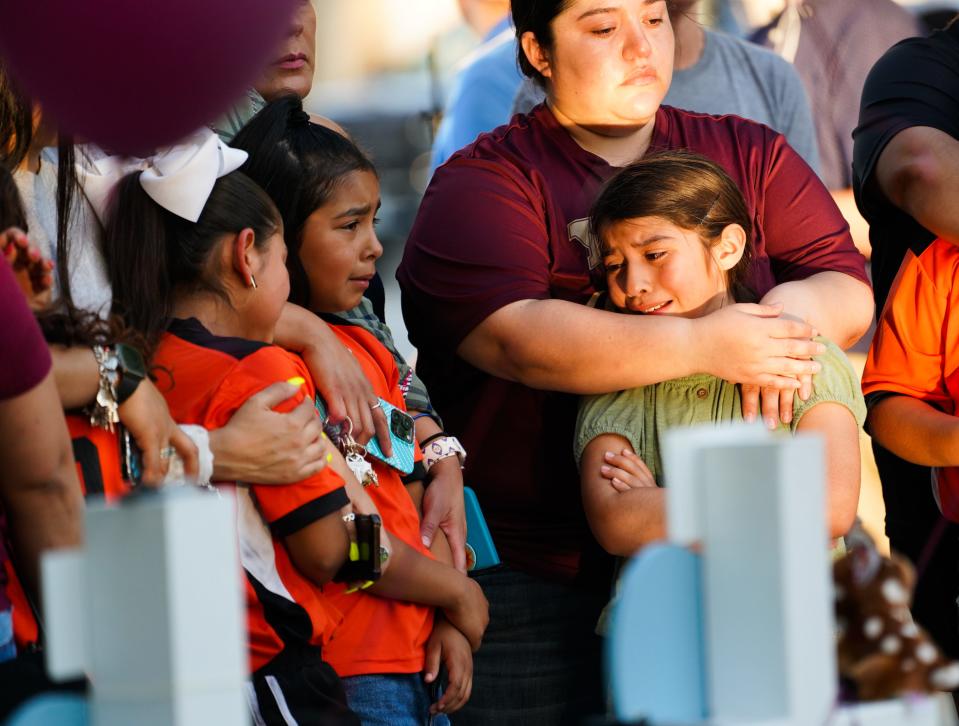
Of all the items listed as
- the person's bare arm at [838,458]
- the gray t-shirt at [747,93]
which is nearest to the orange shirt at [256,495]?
Answer: the person's bare arm at [838,458]

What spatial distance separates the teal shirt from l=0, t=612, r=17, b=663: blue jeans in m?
1.06

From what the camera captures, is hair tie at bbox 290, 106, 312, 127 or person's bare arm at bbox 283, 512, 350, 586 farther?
hair tie at bbox 290, 106, 312, 127

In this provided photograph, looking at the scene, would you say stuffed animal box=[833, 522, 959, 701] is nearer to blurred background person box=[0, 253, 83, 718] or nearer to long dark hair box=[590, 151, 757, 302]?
blurred background person box=[0, 253, 83, 718]

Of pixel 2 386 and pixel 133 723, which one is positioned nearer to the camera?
pixel 133 723

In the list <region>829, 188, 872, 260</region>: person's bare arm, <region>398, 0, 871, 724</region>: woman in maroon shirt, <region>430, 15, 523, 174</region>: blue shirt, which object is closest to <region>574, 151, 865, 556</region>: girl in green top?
<region>398, 0, 871, 724</region>: woman in maroon shirt

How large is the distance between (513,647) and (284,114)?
1.03 meters

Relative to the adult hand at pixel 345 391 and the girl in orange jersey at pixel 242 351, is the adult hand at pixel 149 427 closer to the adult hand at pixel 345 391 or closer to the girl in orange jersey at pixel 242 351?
the girl in orange jersey at pixel 242 351

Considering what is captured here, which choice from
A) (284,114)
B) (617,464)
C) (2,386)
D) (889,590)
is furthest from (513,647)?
(889,590)

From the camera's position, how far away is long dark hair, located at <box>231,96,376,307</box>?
7.97ft

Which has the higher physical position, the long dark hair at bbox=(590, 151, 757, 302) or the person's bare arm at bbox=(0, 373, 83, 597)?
the long dark hair at bbox=(590, 151, 757, 302)

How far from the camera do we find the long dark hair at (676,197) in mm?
2449

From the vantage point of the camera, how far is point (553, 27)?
8.75 ft

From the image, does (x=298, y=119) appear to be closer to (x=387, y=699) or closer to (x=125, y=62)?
(x=125, y=62)

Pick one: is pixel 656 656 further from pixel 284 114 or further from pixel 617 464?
pixel 284 114
